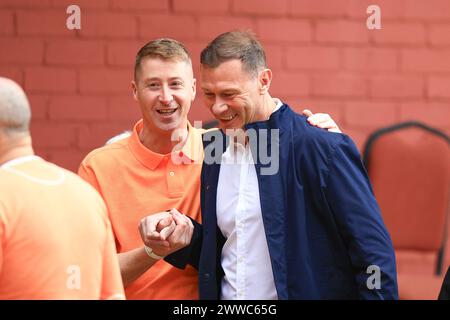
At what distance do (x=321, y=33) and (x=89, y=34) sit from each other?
1.12 metres

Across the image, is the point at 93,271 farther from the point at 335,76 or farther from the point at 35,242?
the point at 335,76

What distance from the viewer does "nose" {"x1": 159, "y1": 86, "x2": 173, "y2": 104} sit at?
3.66m

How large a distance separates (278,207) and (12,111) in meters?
0.94

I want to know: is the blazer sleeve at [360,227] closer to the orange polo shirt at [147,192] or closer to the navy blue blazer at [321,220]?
the navy blue blazer at [321,220]

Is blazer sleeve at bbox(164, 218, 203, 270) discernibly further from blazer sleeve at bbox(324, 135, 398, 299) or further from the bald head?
the bald head

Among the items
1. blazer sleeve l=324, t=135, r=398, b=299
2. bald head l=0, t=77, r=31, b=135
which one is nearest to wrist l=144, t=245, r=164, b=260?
blazer sleeve l=324, t=135, r=398, b=299

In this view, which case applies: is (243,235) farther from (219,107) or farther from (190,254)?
(219,107)

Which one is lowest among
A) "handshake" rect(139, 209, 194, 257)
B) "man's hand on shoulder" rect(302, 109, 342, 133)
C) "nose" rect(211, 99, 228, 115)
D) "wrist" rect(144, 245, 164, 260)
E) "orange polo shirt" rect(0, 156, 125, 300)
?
"wrist" rect(144, 245, 164, 260)

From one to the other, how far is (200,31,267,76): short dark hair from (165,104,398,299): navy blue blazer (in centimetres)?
20

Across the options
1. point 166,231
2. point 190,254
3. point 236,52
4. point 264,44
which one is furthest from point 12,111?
point 264,44

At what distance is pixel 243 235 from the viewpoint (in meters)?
3.31

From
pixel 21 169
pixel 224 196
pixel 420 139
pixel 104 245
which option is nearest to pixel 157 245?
pixel 224 196

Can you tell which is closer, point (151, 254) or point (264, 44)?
point (151, 254)

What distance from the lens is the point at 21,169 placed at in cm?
266
